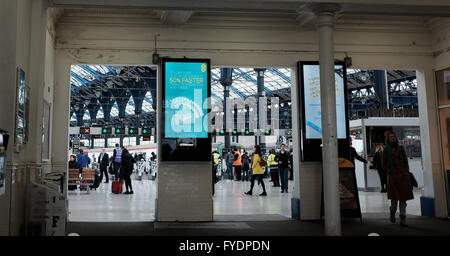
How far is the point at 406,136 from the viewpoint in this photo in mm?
14547

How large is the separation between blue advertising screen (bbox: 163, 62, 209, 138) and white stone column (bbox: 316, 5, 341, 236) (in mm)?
2371

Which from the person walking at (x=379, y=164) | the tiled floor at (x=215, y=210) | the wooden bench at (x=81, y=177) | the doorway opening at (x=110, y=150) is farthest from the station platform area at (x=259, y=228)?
the wooden bench at (x=81, y=177)

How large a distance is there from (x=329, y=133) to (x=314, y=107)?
200 centimetres

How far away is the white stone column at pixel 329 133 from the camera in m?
5.39

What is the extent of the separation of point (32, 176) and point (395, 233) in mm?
4935

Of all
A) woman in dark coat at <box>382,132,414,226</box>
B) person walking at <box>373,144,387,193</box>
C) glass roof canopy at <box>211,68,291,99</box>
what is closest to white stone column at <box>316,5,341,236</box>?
woman in dark coat at <box>382,132,414,226</box>

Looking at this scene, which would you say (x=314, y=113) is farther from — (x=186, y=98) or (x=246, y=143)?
(x=246, y=143)

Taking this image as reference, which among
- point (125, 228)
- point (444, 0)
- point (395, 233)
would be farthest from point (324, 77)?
point (125, 228)

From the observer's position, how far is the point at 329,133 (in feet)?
17.9

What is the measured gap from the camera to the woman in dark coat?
6316 mm

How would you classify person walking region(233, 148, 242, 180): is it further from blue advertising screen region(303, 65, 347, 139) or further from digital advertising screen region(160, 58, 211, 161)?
digital advertising screen region(160, 58, 211, 161)

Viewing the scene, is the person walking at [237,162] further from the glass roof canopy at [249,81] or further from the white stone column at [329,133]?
the white stone column at [329,133]

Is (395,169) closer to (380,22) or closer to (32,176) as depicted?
(380,22)

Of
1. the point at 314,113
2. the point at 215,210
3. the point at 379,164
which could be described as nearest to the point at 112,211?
the point at 215,210
